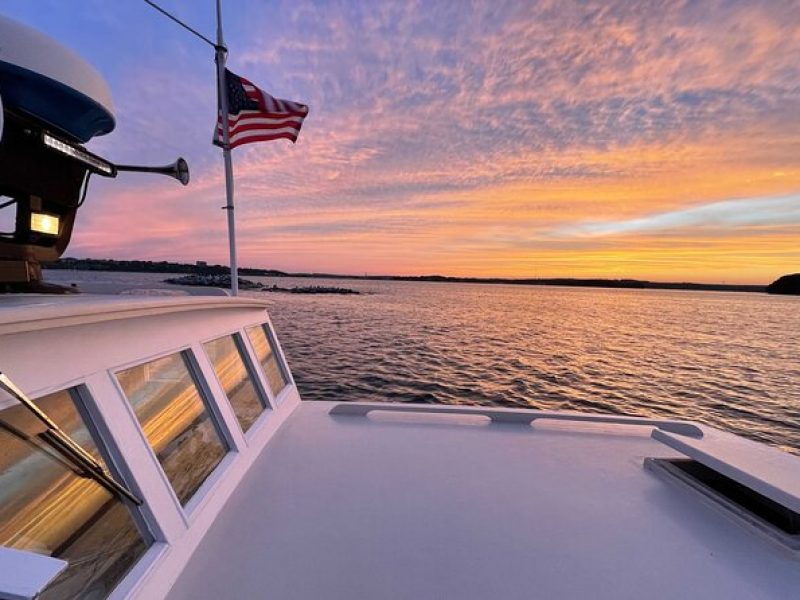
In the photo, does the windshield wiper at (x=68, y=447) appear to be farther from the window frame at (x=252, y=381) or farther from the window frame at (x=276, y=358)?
the window frame at (x=276, y=358)

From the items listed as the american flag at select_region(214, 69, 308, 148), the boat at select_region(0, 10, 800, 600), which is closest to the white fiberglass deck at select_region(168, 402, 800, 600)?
the boat at select_region(0, 10, 800, 600)

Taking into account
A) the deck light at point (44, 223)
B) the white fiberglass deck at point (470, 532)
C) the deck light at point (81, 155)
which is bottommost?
the white fiberglass deck at point (470, 532)

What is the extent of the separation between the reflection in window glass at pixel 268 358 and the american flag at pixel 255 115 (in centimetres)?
291

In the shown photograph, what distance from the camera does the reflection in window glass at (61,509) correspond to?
163 centimetres

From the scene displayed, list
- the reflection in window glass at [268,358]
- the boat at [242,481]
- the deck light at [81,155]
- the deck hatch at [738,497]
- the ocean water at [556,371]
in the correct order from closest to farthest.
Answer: the boat at [242,481] < the deck hatch at [738,497] < the deck light at [81,155] < the reflection in window glass at [268,358] < the ocean water at [556,371]

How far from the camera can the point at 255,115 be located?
628 centimetres

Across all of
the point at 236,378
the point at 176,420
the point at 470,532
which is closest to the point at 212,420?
the point at 176,420

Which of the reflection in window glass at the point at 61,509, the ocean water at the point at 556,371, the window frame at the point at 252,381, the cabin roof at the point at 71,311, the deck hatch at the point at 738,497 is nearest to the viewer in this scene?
the cabin roof at the point at 71,311

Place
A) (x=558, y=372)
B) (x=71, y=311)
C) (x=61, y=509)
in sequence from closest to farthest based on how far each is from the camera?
(x=71, y=311) → (x=61, y=509) → (x=558, y=372)

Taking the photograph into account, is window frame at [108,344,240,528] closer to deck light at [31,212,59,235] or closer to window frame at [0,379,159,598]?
window frame at [0,379,159,598]

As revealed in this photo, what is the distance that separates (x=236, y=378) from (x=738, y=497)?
416cm

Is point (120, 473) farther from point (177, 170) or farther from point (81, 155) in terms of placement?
point (177, 170)

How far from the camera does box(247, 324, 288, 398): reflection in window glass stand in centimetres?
461

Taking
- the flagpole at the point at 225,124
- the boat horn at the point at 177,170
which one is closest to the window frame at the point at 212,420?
the flagpole at the point at 225,124
